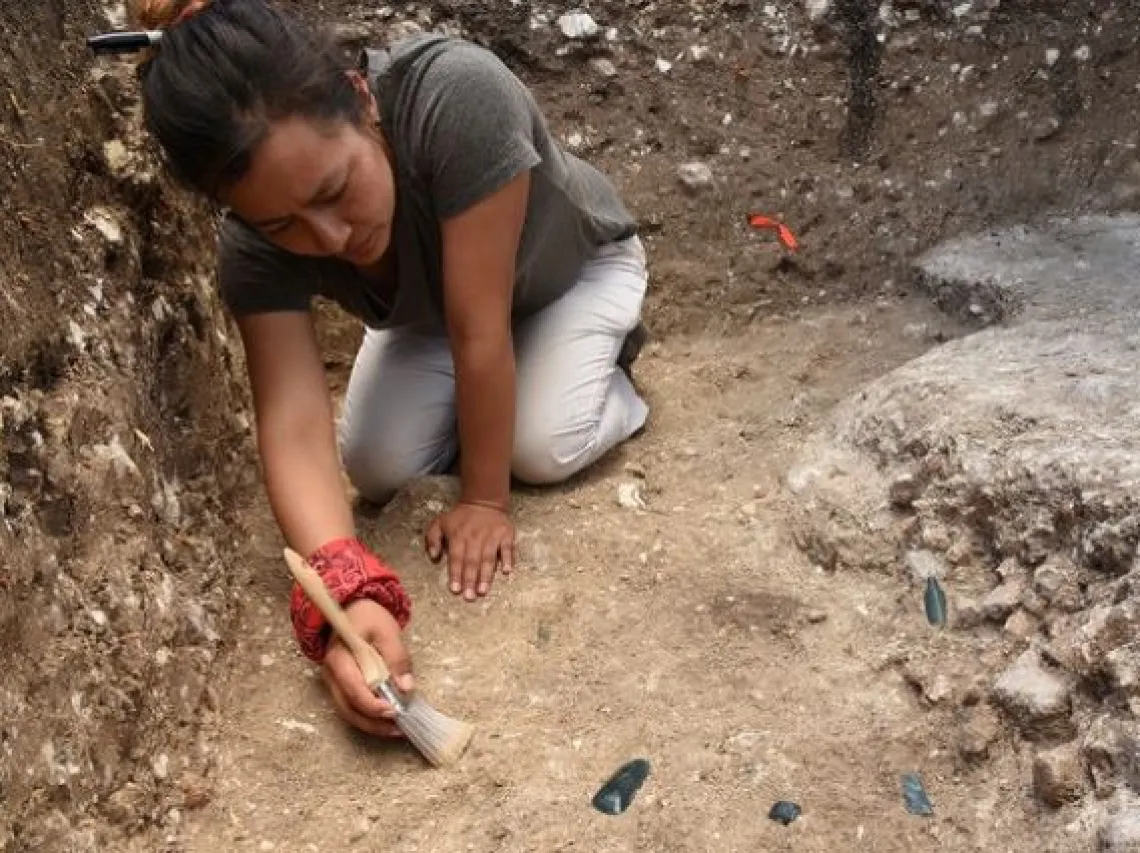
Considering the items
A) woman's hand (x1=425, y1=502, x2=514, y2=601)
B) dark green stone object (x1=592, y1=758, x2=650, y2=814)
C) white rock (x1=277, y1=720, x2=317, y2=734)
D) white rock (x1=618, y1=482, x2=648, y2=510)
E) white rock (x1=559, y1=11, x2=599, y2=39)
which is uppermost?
white rock (x1=559, y1=11, x2=599, y2=39)

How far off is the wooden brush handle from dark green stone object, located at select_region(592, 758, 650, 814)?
8.4 inches

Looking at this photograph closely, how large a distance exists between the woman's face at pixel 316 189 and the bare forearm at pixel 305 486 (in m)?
0.24

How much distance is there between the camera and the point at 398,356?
5.30 feet

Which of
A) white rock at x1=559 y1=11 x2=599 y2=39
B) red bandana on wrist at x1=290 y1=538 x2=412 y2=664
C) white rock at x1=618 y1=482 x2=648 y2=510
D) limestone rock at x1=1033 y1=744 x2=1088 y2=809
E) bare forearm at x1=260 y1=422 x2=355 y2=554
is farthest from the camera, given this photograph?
white rock at x1=559 y1=11 x2=599 y2=39

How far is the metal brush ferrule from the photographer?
1.08 meters

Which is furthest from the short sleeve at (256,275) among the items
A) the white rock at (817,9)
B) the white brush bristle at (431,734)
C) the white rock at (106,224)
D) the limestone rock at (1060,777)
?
the white rock at (817,9)

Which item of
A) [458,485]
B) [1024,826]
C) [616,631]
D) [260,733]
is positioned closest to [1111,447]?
[1024,826]

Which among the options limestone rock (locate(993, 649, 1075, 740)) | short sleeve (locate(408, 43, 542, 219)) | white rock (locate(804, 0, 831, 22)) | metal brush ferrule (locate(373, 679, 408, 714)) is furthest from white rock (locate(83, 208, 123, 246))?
white rock (locate(804, 0, 831, 22))

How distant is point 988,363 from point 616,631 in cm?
52

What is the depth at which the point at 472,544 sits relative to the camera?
1325 mm

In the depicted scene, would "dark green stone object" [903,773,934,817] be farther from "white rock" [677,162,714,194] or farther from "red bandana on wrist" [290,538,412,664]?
"white rock" [677,162,714,194]

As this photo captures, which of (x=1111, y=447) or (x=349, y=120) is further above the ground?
(x=349, y=120)

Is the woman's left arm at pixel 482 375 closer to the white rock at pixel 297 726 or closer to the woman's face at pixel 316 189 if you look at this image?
the woman's face at pixel 316 189

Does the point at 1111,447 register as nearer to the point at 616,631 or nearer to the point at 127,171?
the point at 616,631
